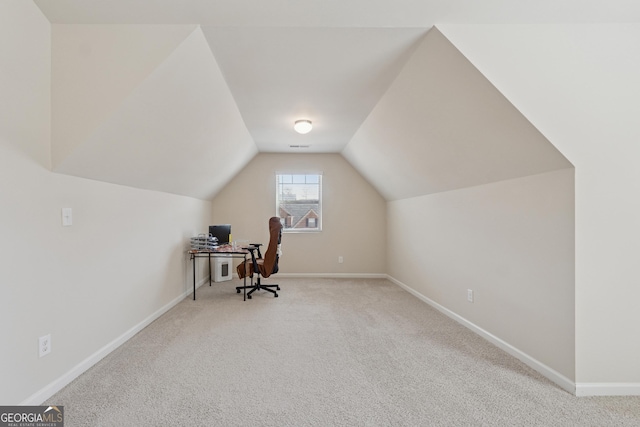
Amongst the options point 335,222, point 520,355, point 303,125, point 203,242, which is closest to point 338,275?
point 335,222

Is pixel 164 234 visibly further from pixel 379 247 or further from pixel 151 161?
pixel 379 247

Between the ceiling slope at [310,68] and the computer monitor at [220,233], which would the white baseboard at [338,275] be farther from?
the ceiling slope at [310,68]

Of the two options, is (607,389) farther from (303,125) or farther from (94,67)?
(94,67)

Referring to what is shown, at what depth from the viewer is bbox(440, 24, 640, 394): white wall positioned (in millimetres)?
2082

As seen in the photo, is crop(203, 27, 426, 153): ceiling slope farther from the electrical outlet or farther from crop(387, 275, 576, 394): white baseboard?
crop(387, 275, 576, 394): white baseboard

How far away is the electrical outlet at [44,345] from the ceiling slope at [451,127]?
3.16 meters

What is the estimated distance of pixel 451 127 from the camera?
9.07 ft

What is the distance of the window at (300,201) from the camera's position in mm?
6262

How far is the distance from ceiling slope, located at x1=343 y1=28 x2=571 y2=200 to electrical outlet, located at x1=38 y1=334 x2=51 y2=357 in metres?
3.16

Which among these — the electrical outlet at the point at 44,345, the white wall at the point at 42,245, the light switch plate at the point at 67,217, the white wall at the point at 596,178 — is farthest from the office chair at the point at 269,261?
the white wall at the point at 596,178

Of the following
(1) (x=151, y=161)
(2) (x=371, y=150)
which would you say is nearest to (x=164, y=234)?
(1) (x=151, y=161)

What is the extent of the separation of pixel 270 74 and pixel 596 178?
254 cm

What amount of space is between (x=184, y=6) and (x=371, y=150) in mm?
3139

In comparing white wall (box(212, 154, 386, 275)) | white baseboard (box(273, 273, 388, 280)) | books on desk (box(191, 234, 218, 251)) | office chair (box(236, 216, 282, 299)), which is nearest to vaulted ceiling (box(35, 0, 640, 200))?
books on desk (box(191, 234, 218, 251))
